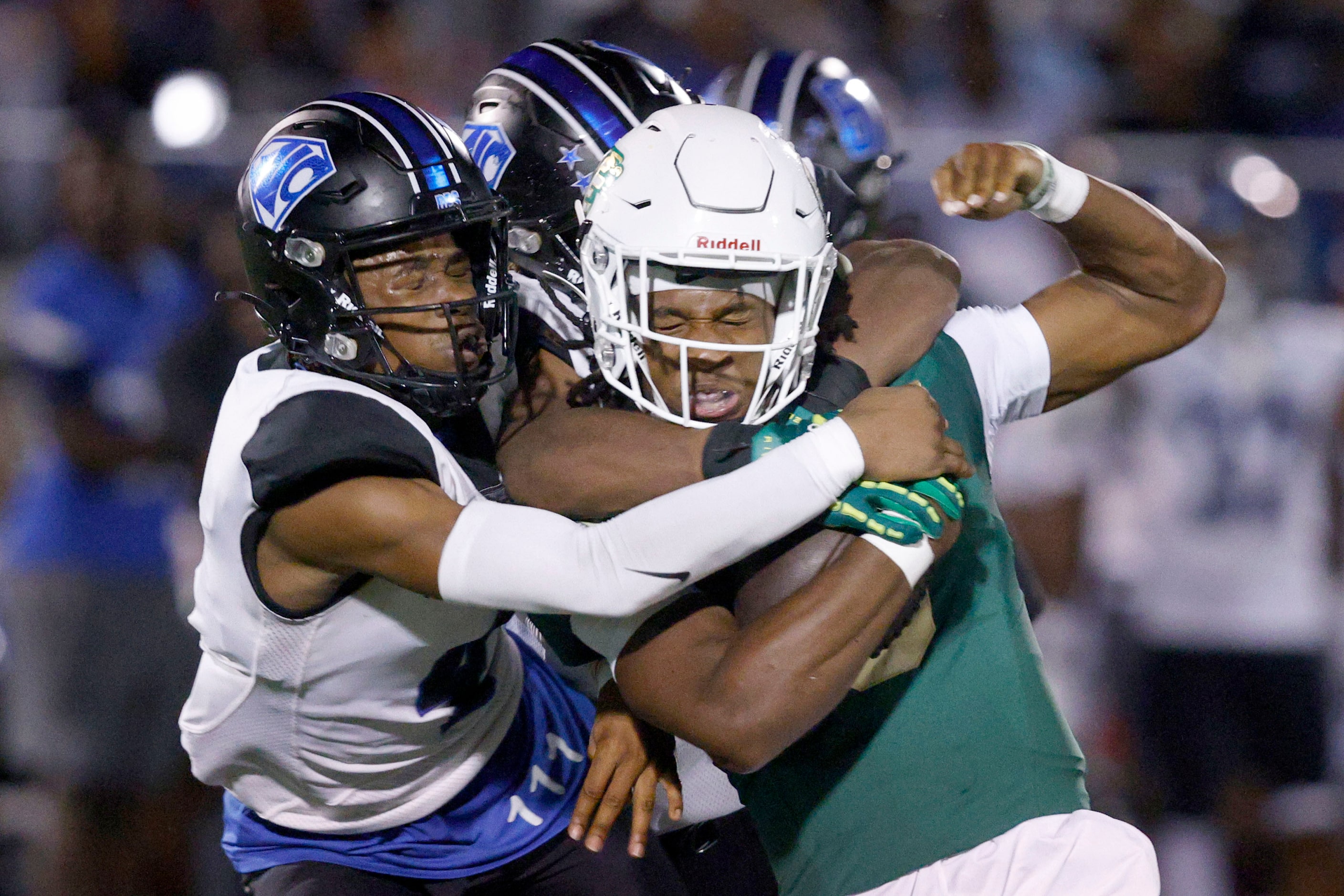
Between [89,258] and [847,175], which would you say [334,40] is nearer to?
[89,258]

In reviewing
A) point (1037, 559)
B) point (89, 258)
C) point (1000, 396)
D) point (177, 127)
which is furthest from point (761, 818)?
point (177, 127)

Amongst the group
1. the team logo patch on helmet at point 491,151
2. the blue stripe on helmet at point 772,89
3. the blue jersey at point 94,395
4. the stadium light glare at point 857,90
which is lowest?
the blue jersey at point 94,395

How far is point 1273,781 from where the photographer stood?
4840mm

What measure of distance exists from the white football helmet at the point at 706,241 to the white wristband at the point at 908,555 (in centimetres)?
32

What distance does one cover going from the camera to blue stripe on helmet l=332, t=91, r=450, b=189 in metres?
2.40

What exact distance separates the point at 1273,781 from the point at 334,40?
4336 millimetres

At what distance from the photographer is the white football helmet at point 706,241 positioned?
6.89 ft

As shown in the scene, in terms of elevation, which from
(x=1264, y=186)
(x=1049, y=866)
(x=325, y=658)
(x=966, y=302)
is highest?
(x=325, y=658)

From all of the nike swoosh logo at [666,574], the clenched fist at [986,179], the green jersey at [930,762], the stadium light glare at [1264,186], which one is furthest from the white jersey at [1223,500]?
the nike swoosh logo at [666,574]

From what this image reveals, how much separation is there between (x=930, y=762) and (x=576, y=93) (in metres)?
1.43

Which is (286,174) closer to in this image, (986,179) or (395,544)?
(395,544)

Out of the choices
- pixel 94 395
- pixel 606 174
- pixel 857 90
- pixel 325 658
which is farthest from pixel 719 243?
pixel 94 395

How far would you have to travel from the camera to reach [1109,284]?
2418mm

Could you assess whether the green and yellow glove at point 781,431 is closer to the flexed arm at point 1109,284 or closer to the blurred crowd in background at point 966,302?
the flexed arm at point 1109,284
